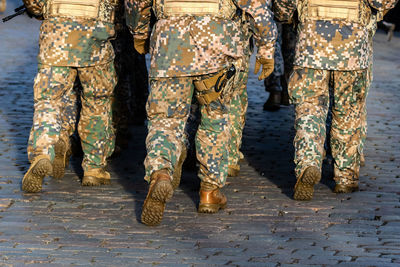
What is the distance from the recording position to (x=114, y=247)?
5.54 meters

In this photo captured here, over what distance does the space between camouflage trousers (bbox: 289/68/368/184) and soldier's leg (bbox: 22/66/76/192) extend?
1.90m

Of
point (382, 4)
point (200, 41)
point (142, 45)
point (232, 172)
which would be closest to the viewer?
point (200, 41)

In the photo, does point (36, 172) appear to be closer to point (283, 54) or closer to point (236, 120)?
point (236, 120)

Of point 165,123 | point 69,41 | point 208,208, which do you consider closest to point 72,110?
point 69,41

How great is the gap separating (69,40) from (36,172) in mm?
1121

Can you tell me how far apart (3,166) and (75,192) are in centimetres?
115

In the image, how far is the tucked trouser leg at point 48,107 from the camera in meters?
6.50

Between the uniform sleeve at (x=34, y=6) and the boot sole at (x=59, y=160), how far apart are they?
1.11 metres

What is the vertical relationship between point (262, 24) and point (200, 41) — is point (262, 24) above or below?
above

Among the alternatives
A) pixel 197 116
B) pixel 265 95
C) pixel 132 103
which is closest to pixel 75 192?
pixel 197 116

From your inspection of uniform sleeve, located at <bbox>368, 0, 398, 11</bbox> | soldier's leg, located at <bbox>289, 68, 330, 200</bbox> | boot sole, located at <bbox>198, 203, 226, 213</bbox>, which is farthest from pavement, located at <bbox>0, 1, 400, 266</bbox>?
uniform sleeve, located at <bbox>368, 0, 398, 11</bbox>

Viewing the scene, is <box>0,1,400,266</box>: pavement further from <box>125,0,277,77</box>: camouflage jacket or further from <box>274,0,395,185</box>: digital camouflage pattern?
<box>125,0,277,77</box>: camouflage jacket

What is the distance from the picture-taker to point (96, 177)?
7.29 m

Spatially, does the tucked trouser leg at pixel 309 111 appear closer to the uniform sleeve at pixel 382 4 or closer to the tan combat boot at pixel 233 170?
the uniform sleeve at pixel 382 4
